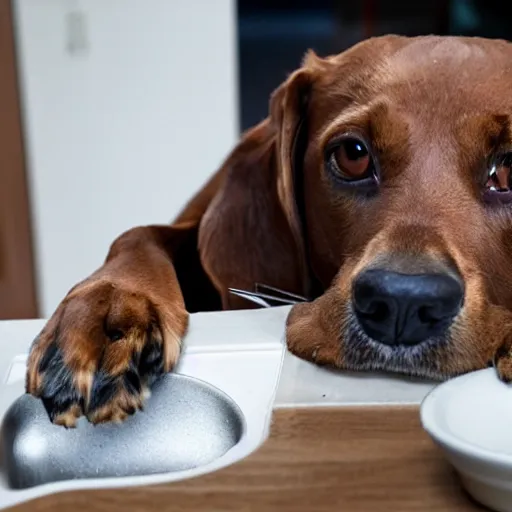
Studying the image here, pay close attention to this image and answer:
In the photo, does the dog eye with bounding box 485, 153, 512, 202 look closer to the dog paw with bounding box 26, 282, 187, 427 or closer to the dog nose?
the dog nose

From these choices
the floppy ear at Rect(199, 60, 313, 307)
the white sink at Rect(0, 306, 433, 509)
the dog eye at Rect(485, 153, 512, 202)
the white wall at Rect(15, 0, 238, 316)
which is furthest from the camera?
the white wall at Rect(15, 0, 238, 316)

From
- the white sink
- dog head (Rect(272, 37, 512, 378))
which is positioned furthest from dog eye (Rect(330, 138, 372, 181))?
the white sink

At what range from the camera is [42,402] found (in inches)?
33.1

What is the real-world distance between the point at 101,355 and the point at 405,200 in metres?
0.39

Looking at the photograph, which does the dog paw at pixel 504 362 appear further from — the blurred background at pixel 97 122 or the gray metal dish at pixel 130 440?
the blurred background at pixel 97 122

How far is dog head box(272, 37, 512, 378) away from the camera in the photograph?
33.8 inches

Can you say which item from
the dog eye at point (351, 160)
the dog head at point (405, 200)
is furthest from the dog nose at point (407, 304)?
the dog eye at point (351, 160)

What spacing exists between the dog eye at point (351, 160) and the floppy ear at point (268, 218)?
0.11m

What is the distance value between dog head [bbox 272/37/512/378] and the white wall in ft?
5.07

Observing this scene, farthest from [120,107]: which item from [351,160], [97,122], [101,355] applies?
[101,355]

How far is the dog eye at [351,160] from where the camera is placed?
1120 millimetres

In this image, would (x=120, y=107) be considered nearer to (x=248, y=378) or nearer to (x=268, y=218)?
(x=268, y=218)

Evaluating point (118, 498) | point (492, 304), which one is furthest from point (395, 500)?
point (492, 304)

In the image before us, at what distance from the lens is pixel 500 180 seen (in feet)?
3.42
